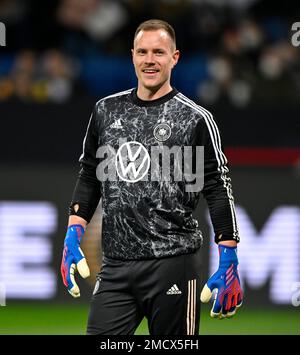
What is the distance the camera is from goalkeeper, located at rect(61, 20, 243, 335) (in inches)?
228

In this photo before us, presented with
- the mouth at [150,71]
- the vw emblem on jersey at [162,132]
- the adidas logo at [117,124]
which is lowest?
the vw emblem on jersey at [162,132]

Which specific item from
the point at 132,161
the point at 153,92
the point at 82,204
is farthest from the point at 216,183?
the point at 82,204

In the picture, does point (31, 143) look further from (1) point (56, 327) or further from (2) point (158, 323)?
(2) point (158, 323)

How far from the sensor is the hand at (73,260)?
595cm

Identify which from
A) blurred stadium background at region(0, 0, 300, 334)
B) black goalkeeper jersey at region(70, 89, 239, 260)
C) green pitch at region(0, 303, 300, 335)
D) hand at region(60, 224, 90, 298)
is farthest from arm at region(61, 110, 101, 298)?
blurred stadium background at region(0, 0, 300, 334)

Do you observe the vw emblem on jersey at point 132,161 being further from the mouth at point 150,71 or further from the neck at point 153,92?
the mouth at point 150,71

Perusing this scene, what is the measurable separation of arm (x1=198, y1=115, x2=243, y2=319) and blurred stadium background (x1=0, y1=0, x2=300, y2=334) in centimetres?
395

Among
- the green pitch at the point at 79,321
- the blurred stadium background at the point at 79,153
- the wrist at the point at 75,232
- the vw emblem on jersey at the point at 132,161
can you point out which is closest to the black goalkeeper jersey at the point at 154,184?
the vw emblem on jersey at the point at 132,161

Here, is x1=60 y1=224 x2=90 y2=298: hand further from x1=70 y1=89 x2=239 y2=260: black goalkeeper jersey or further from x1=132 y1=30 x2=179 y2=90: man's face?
x1=132 y1=30 x2=179 y2=90: man's face

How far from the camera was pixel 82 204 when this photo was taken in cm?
615

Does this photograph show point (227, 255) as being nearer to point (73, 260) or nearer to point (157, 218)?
point (157, 218)

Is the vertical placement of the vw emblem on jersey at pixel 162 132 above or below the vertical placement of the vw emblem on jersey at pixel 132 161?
above
